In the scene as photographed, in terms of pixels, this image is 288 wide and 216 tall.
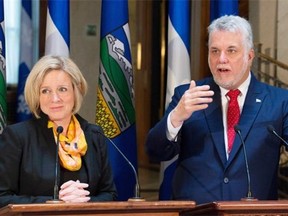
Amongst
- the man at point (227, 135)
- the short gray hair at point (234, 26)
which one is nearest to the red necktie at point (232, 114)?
the man at point (227, 135)

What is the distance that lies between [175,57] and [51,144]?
166cm

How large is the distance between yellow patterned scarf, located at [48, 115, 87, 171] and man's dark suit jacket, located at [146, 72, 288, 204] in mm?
317

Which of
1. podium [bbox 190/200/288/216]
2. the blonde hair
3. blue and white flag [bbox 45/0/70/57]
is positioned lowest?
podium [bbox 190/200/288/216]

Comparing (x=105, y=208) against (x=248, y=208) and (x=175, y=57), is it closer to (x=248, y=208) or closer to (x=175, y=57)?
(x=248, y=208)

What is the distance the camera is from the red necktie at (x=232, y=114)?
3.17 meters

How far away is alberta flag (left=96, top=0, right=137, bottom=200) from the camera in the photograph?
4.39 meters

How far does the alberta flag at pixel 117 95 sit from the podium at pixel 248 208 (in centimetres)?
202

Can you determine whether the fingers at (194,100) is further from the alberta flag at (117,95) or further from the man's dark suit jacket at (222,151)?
the alberta flag at (117,95)

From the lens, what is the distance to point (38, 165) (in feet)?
9.82

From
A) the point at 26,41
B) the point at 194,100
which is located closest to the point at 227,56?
the point at 194,100

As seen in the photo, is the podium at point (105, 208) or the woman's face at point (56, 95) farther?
the woman's face at point (56, 95)

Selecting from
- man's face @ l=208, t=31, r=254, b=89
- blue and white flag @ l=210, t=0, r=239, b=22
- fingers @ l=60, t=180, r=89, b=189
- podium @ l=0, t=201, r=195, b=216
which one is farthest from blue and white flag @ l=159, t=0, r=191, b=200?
podium @ l=0, t=201, r=195, b=216

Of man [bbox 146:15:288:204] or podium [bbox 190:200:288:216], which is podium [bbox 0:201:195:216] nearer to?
podium [bbox 190:200:288:216]

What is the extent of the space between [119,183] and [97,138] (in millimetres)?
1290
